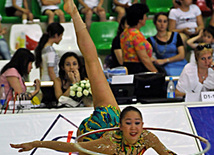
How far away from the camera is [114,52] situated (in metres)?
5.50

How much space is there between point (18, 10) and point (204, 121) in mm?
5186

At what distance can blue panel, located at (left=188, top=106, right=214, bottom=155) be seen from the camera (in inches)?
122

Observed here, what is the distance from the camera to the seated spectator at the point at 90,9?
A: 7.41 meters

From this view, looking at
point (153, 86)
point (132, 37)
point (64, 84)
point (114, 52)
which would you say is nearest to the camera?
point (153, 86)

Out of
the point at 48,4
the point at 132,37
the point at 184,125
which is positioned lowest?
the point at 184,125

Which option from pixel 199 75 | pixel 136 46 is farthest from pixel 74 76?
pixel 199 75

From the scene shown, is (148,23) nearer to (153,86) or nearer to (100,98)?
(153,86)

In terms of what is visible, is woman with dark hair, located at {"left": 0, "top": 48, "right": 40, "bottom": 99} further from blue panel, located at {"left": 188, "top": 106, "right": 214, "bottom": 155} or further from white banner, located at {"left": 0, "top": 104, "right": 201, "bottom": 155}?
blue panel, located at {"left": 188, "top": 106, "right": 214, "bottom": 155}

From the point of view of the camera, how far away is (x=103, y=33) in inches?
288

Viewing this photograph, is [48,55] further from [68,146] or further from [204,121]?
[68,146]

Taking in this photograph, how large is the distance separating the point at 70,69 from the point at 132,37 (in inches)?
33.2

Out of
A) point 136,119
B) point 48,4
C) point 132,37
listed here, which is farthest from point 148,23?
point 136,119

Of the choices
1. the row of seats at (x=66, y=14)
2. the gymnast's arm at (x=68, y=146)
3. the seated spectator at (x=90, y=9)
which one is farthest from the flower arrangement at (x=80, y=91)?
the row of seats at (x=66, y=14)

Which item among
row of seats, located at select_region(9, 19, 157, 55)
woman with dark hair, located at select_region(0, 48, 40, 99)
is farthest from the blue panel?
row of seats, located at select_region(9, 19, 157, 55)
